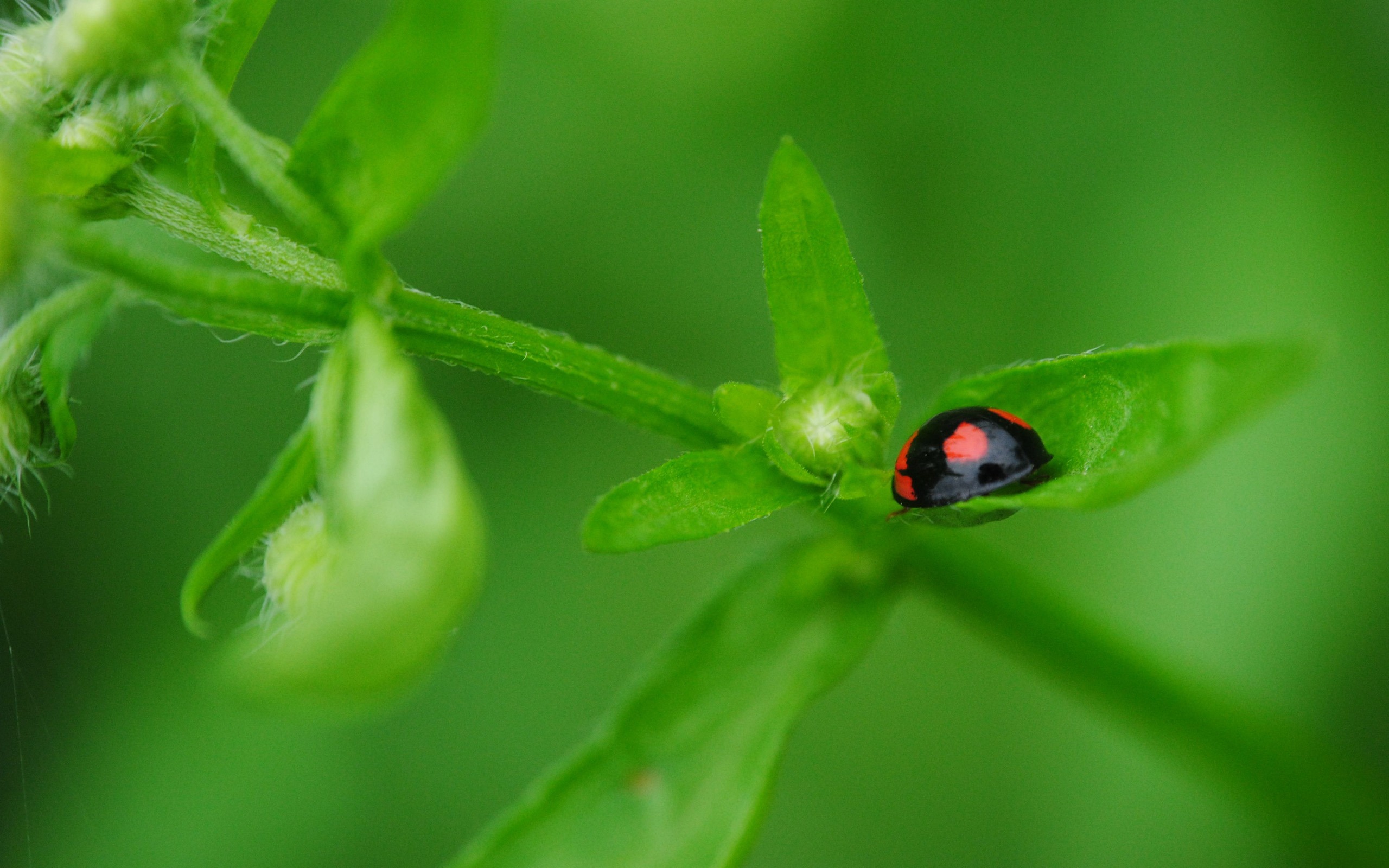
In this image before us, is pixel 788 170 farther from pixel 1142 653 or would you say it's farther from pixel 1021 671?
pixel 1021 671

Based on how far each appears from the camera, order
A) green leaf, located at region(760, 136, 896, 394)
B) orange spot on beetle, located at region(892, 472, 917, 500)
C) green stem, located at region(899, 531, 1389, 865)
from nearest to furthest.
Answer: green leaf, located at region(760, 136, 896, 394) → orange spot on beetle, located at region(892, 472, 917, 500) → green stem, located at region(899, 531, 1389, 865)

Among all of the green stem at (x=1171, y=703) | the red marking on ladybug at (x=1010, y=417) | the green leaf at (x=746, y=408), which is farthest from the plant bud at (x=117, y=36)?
the green stem at (x=1171, y=703)

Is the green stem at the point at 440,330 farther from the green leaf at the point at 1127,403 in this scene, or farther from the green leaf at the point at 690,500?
the green leaf at the point at 1127,403

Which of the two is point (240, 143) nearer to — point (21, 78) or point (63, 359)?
point (21, 78)

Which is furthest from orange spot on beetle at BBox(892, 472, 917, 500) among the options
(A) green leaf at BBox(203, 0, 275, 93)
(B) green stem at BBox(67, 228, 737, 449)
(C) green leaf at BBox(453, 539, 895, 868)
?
(A) green leaf at BBox(203, 0, 275, 93)

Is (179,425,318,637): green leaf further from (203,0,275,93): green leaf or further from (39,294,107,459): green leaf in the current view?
(203,0,275,93): green leaf

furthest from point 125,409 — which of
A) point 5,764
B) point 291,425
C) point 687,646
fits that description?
point 687,646
